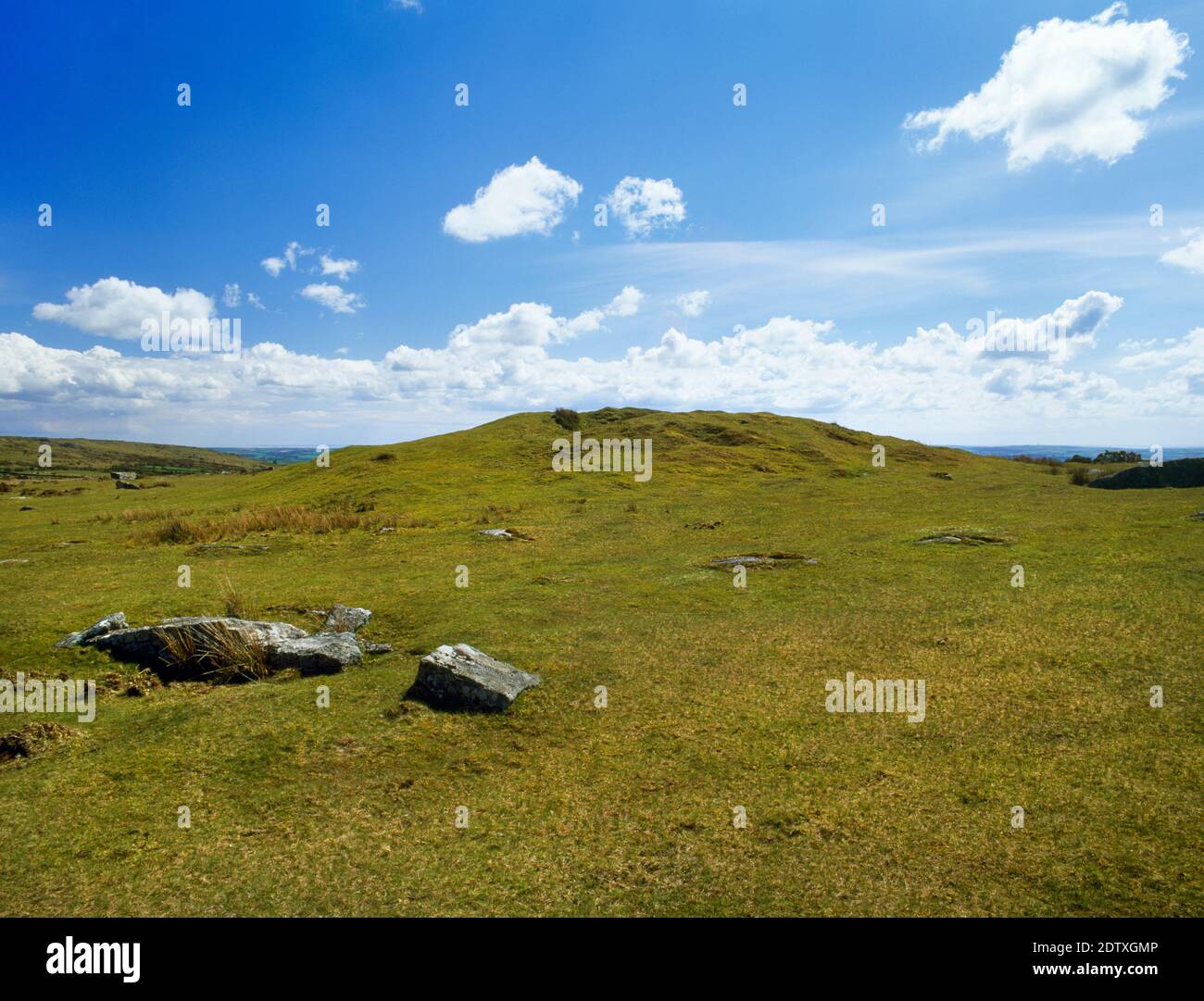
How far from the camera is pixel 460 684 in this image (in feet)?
47.1

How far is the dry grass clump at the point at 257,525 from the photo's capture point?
35656 mm

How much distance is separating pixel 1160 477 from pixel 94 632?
68187 millimetres

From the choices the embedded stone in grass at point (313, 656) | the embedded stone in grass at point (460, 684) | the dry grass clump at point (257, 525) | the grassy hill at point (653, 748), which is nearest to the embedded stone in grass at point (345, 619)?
the grassy hill at point (653, 748)

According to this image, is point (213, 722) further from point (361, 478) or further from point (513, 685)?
point (361, 478)

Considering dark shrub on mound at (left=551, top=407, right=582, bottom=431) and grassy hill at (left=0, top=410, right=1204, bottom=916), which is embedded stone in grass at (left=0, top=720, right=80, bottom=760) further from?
dark shrub on mound at (left=551, top=407, right=582, bottom=431)

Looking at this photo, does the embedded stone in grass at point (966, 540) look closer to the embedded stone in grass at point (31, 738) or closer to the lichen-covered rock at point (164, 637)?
the lichen-covered rock at point (164, 637)

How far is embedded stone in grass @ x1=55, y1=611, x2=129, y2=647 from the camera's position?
16.7 meters

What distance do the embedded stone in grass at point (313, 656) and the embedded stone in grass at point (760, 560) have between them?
635 inches

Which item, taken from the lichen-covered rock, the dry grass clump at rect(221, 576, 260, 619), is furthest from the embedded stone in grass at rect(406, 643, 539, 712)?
the dry grass clump at rect(221, 576, 260, 619)

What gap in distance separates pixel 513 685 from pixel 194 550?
81.5 feet

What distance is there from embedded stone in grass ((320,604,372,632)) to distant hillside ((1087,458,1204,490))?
59819 millimetres
